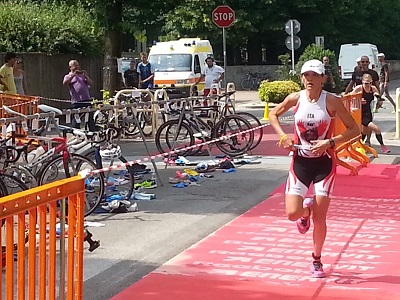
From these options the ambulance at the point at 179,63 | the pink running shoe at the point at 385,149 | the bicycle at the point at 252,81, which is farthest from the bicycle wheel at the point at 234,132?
the bicycle at the point at 252,81

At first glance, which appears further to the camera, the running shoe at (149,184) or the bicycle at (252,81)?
the bicycle at (252,81)

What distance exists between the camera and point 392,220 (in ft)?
31.5

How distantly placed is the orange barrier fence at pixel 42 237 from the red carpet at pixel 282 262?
5.67 feet

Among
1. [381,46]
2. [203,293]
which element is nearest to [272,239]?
[203,293]

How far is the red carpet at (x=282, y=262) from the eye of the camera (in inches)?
261

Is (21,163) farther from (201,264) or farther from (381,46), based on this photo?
(381,46)

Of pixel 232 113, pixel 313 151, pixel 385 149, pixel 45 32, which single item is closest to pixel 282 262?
pixel 313 151

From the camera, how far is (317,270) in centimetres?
709

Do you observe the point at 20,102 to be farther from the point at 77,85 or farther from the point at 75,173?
the point at 75,173

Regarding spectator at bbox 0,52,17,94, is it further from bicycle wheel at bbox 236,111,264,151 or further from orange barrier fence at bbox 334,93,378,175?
orange barrier fence at bbox 334,93,378,175

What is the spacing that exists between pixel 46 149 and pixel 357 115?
22.4 feet

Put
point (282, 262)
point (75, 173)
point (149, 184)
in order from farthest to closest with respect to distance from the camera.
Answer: point (149, 184), point (75, 173), point (282, 262)

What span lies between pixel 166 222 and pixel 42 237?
518cm

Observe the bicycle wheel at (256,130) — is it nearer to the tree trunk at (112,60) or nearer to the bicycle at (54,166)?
the bicycle at (54,166)
